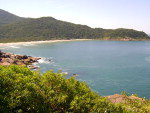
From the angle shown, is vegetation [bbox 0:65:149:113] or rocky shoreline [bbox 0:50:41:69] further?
rocky shoreline [bbox 0:50:41:69]

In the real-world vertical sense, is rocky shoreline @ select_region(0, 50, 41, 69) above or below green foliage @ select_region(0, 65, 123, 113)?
below

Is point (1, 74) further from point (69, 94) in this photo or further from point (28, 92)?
point (69, 94)

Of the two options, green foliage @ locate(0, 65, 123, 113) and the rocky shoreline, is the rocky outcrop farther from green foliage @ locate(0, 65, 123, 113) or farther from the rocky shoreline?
green foliage @ locate(0, 65, 123, 113)

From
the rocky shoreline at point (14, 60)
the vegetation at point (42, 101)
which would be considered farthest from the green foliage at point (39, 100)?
the rocky shoreline at point (14, 60)

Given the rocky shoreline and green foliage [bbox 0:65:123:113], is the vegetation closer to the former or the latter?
green foliage [bbox 0:65:123:113]

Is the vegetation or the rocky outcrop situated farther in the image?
the rocky outcrop

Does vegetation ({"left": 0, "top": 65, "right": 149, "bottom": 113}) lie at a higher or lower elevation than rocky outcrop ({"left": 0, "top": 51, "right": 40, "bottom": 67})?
higher

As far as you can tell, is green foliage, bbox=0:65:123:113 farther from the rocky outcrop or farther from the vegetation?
the rocky outcrop

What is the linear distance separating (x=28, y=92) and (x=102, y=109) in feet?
19.2

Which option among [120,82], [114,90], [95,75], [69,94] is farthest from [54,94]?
[95,75]

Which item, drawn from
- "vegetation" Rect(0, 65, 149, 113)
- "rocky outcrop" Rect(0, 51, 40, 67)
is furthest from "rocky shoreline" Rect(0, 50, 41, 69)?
"vegetation" Rect(0, 65, 149, 113)

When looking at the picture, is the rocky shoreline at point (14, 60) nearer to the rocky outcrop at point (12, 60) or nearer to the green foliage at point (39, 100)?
the rocky outcrop at point (12, 60)

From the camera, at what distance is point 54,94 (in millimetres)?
16109

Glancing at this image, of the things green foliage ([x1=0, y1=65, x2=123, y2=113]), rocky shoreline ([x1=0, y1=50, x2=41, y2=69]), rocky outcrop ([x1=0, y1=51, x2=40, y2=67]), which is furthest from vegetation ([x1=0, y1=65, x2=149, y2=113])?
rocky outcrop ([x1=0, y1=51, x2=40, y2=67])
